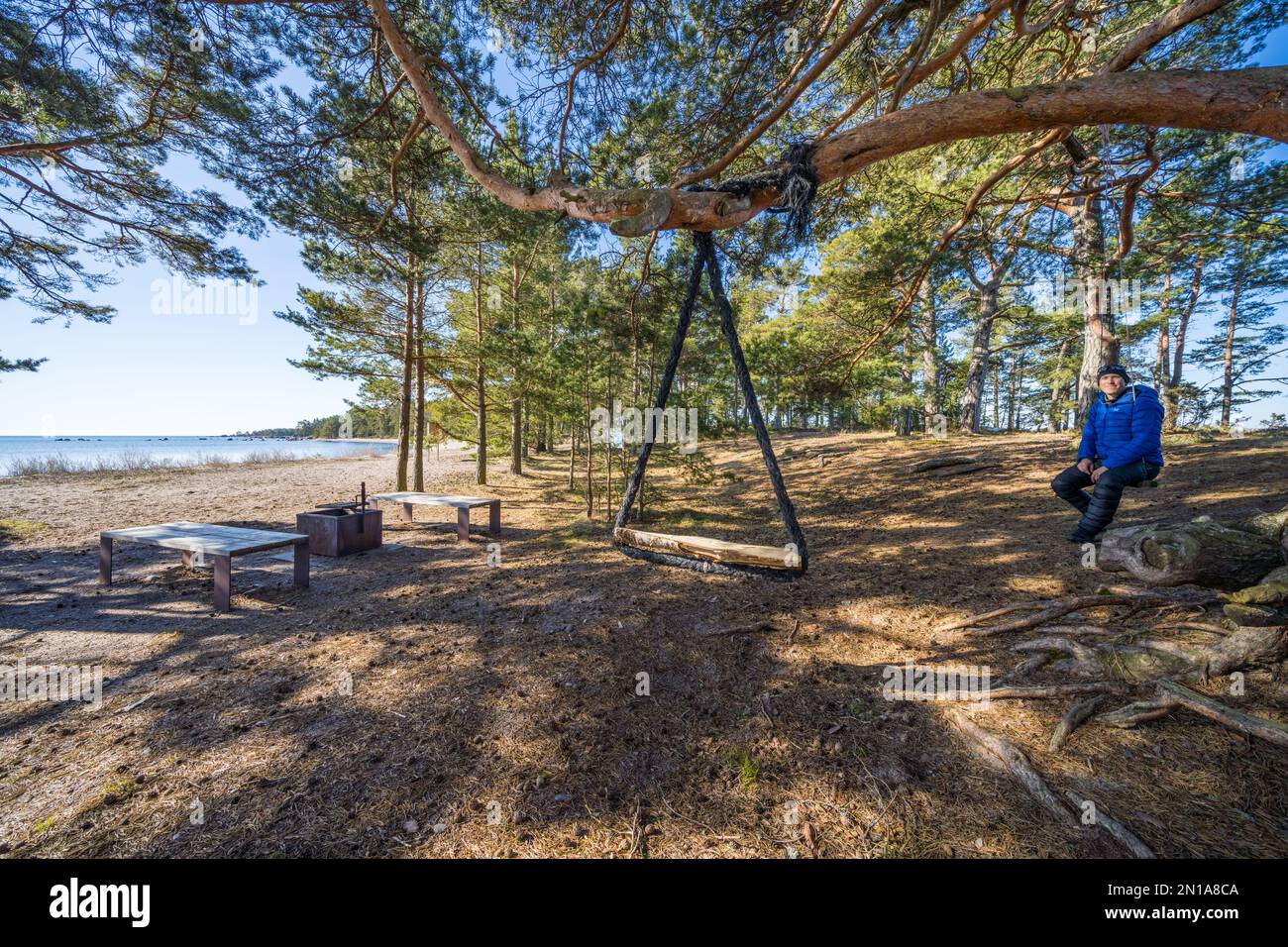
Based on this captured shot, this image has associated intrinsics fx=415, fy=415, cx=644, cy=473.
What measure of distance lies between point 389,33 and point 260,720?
595 centimetres

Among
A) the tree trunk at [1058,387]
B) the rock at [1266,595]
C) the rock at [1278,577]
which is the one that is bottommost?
the rock at [1266,595]

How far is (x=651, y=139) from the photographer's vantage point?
5.67 m

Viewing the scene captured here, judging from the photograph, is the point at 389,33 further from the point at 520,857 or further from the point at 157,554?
the point at 157,554

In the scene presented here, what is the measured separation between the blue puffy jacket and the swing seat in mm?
3089

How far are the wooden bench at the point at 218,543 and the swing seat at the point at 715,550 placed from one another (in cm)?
432

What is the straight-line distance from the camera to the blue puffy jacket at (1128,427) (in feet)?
12.1

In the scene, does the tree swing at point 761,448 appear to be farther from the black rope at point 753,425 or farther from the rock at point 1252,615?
the rock at point 1252,615

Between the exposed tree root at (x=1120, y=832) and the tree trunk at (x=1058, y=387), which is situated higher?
the tree trunk at (x=1058, y=387)

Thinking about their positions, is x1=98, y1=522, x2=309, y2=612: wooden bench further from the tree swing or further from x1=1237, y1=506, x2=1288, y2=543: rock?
x1=1237, y1=506, x2=1288, y2=543: rock

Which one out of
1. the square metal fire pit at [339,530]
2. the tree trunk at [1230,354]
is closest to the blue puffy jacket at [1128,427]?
the square metal fire pit at [339,530]

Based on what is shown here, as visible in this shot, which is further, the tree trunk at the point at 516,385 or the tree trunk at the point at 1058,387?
the tree trunk at the point at 1058,387

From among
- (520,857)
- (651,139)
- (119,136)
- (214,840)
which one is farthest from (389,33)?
(520,857)

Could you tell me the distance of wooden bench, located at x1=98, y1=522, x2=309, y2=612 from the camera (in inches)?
181

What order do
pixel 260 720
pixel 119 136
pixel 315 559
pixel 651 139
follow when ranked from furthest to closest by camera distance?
pixel 315 559
pixel 119 136
pixel 651 139
pixel 260 720
